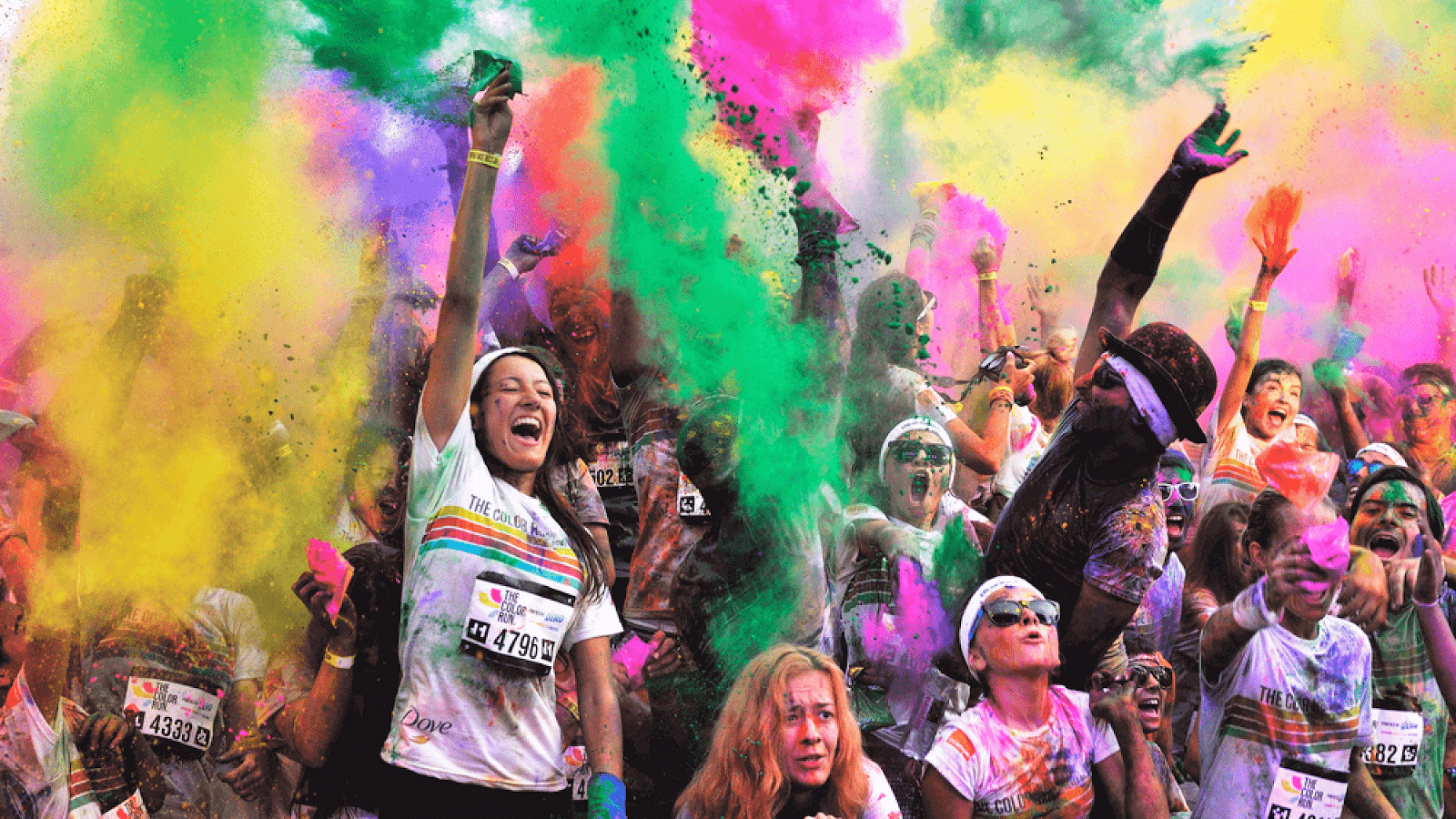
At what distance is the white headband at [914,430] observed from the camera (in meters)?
5.13

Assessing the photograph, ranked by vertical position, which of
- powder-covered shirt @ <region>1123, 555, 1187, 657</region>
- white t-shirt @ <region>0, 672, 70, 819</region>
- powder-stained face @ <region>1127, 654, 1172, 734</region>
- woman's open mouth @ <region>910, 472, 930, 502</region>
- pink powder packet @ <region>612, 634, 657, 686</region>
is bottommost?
white t-shirt @ <region>0, 672, 70, 819</region>

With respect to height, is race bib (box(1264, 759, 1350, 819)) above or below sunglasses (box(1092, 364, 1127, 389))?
below

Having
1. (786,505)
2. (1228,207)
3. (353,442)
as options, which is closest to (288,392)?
(353,442)

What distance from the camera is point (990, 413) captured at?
5.40m

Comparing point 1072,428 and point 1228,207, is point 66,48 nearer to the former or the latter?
point 1072,428

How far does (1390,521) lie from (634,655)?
383cm

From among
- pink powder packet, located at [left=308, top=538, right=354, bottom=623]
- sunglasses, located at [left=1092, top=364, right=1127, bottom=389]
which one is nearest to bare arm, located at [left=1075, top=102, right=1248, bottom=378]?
sunglasses, located at [left=1092, top=364, right=1127, bottom=389]

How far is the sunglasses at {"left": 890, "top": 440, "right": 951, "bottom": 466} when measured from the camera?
5137mm

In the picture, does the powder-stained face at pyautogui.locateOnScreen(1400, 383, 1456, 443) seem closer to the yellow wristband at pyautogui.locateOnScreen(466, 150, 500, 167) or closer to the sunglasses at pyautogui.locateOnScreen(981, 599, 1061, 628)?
the sunglasses at pyautogui.locateOnScreen(981, 599, 1061, 628)

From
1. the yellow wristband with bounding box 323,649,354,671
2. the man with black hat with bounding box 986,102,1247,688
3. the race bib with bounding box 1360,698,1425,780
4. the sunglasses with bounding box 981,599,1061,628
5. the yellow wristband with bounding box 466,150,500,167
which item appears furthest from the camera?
the race bib with bounding box 1360,698,1425,780

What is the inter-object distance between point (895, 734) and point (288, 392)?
271cm

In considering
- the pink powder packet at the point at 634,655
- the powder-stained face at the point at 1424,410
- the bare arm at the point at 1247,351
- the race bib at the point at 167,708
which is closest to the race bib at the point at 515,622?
the pink powder packet at the point at 634,655

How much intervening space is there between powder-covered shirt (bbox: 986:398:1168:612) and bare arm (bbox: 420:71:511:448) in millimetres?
2335

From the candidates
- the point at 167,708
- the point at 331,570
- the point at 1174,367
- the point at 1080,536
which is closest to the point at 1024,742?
the point at 1080,536
